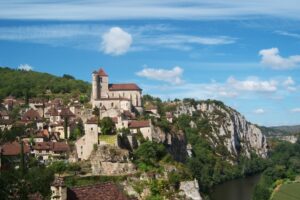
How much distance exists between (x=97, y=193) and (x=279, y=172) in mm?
94523

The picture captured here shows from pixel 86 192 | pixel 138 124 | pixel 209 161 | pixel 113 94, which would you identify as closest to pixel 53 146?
pixel 138 124

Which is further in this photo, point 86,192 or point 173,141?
point 173,141

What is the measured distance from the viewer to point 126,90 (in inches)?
3187

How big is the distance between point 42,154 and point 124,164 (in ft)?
36.2

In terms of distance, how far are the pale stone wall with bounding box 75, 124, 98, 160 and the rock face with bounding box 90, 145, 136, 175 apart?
95cm

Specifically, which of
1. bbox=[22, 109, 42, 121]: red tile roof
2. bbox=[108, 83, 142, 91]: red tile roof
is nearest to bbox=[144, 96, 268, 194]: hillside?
bbox=[108, 83, 142, 91]: red tile roof

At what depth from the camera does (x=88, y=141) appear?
59.7 metres

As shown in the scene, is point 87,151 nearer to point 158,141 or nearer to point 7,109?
A: point 158,141

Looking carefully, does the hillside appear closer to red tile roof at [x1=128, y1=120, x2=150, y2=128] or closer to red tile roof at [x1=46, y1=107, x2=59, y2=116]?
red tile roof at [x1=128, y1=120, x2=150, y2=128]

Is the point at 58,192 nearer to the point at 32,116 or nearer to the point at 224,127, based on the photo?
the point at 32,116

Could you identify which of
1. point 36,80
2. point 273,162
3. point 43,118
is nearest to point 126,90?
point 43,118

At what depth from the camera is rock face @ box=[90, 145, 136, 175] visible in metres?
58.5

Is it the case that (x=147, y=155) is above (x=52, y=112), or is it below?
below

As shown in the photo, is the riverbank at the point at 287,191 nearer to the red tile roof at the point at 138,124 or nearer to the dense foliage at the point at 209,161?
the dense foliage at the point at 209,161
